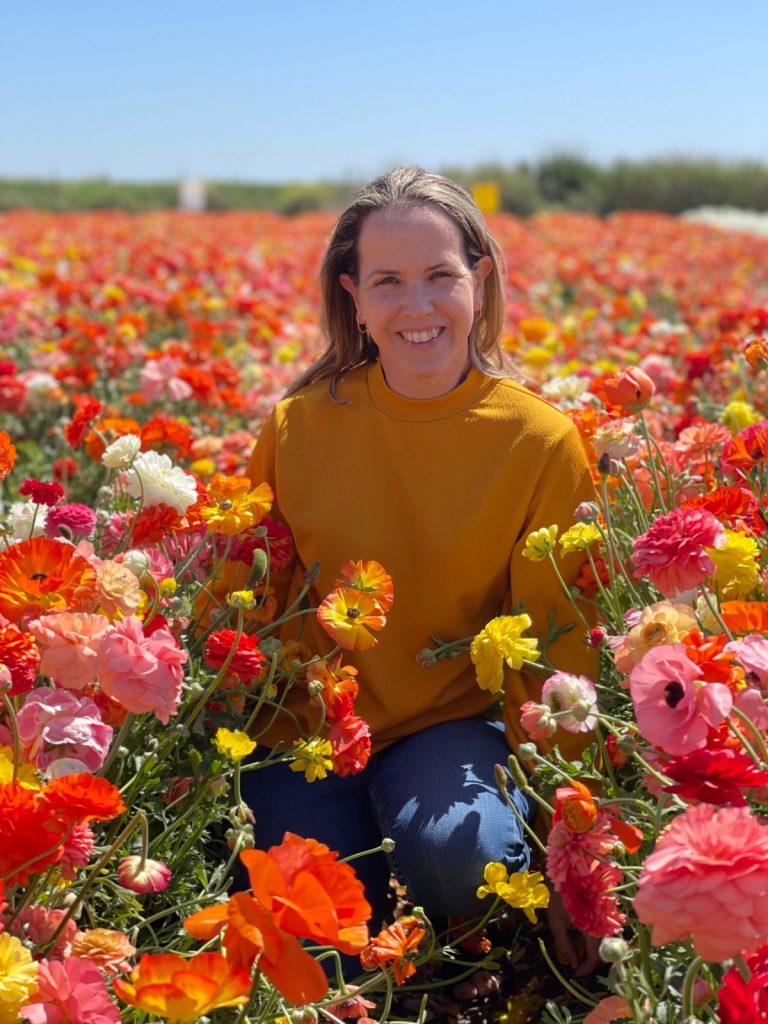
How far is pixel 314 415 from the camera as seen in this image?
2.44 m

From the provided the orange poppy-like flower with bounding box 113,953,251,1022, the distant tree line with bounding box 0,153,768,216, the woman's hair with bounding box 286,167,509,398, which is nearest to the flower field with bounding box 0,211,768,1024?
the orange poppy-like flower with bounding box 113,953,251,1022

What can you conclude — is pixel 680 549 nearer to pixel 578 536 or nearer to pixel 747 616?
pixel 747 616

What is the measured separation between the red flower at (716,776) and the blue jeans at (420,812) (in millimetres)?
784

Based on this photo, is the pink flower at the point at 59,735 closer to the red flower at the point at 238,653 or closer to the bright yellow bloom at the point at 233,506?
Answer: the red flower at the point at 238,653

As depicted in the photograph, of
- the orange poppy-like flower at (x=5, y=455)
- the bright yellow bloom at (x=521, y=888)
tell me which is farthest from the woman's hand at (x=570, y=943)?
the orange poppy-like flower at (x=5, y=455)

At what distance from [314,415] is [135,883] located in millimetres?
1114

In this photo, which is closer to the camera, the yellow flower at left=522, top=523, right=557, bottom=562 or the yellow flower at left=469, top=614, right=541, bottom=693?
the yellow flower at left=469, top=614, right=541, bottom=693

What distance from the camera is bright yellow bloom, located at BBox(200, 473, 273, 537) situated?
1.93 meters

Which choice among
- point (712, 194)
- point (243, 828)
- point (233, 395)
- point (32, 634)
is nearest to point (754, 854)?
point (243, 828)

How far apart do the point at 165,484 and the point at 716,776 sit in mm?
1033

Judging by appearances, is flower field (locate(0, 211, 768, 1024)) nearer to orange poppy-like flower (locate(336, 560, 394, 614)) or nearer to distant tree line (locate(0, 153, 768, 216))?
orange poppy-like flower (locate(336, 560, 394, 614))

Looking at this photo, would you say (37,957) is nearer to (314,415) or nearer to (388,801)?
(388,801)

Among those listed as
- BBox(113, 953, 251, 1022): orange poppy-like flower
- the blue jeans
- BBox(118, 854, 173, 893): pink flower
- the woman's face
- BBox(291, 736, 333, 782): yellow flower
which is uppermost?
the woman's face

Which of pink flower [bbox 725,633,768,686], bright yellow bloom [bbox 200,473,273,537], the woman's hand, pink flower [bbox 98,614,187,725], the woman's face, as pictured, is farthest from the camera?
the woman's face
